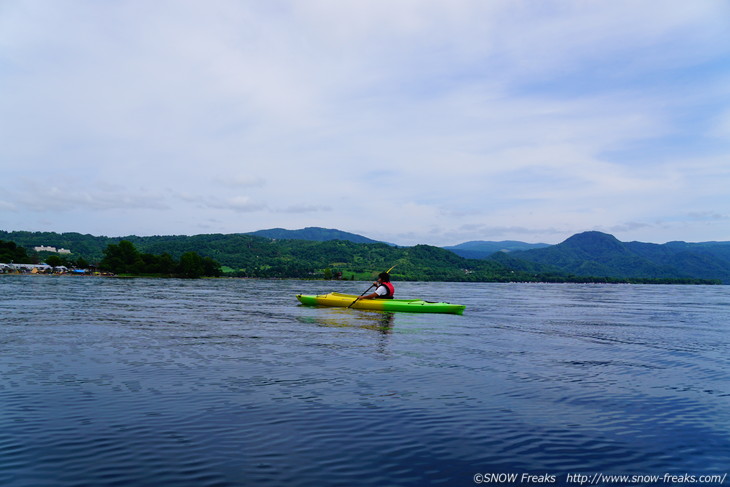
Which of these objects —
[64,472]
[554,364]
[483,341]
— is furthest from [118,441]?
[483,341]

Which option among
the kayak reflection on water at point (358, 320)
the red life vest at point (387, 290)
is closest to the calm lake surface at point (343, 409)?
the kayak reflection on water at point (358, 320)

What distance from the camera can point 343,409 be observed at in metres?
11.1

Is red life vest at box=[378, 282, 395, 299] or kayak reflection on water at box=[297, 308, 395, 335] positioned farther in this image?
red life vest at box=[378, 282, 395, 299]

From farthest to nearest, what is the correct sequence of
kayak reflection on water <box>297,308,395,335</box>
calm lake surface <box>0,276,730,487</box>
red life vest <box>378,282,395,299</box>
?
red life vest <box>378,282,395,299</box> < kayak reflection on water <box>297,308,395,335</box> < calm lake surface <box>0,276,730,487</box>

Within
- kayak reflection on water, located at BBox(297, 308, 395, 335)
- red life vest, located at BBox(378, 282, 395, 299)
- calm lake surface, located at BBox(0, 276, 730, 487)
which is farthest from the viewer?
red life vest, located at BBox(378, 282, 395, 299)

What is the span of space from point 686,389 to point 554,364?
4.32m

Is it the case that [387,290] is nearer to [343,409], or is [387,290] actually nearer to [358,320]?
[358,320]

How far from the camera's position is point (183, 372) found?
1456 cm

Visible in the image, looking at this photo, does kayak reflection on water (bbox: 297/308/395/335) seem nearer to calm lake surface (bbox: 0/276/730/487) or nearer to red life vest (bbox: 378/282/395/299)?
red life vest (bbox: 378/282/395/299)

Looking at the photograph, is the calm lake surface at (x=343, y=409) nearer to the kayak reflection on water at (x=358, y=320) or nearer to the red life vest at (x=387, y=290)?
the kayak reflection on water at (x=358, y=320)

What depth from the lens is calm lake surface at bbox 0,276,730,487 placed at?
26.1 feet

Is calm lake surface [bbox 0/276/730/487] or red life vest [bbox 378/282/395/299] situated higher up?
red life vest [bbox 378/282/395/299]

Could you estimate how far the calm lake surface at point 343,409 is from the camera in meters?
7.96

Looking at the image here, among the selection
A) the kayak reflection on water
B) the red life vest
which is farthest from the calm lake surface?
the red life vest
